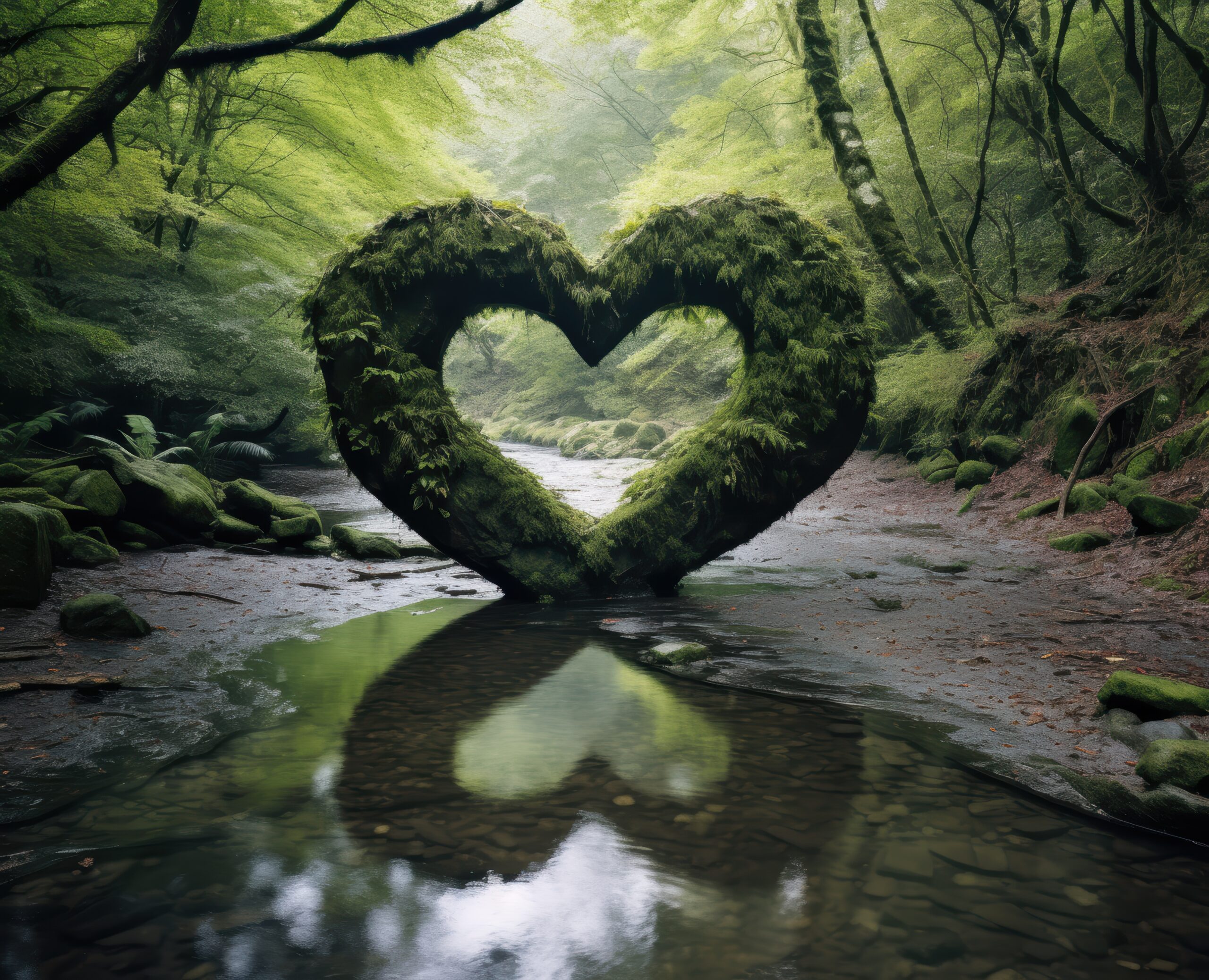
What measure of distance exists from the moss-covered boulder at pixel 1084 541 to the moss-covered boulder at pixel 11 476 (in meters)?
10.6

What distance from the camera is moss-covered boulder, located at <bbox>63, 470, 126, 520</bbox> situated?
7.33 m

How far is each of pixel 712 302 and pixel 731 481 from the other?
1.67 meters

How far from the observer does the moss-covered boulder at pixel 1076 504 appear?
7.78 meters

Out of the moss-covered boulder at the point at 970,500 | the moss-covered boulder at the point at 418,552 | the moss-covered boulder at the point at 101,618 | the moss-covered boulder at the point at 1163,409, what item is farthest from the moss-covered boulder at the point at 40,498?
the moss-covered boulder at the point at 1163,409

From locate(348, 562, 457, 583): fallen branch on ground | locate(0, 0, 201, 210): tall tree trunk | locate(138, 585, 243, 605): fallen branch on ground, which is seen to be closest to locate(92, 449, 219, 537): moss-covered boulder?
locate(348, 562, 457, 583): fallen branch on ground

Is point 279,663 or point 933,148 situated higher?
point 933,148

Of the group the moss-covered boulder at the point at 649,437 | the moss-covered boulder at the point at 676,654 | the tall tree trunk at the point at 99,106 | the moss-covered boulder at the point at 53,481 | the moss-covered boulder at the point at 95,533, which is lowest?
the moss-covered boulder at the point at 676,654

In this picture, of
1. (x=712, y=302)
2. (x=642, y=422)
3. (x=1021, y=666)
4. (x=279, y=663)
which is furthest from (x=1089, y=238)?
(x=642, y=422)

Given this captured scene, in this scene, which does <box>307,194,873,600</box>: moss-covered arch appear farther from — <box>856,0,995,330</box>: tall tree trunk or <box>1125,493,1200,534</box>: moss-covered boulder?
<box>856,0,995,330</box>: tall tree trunk

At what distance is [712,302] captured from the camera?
6449 millimetres

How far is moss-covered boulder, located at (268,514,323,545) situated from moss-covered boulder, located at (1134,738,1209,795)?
841cm

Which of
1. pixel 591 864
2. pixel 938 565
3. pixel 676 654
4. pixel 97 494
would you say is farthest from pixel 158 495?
pixel 938 565

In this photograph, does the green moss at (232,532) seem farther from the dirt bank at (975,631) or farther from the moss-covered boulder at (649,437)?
the moss-covered boulder at (649,437)

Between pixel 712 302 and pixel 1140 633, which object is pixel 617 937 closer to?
pixel 1140 633
